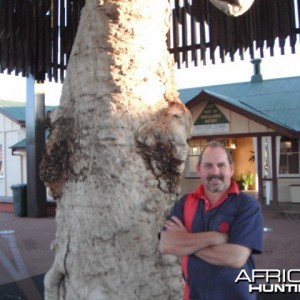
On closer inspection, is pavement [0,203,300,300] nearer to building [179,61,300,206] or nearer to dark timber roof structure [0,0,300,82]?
building [179,61,300,206]

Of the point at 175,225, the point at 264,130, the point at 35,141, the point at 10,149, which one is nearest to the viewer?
the point at 175,225

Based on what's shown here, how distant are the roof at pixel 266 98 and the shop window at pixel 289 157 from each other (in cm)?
102

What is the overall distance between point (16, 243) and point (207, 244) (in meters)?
8.37

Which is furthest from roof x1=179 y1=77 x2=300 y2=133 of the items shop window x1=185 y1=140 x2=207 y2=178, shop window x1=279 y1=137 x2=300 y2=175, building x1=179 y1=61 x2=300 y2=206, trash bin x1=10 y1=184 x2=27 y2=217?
trash bin x1=10 y1=184 x2=27 y2=217

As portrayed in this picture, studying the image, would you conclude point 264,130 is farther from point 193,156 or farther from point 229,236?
point 229,236

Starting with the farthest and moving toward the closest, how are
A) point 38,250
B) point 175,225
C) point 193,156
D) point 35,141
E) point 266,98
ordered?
point 193,156 < point 266,98 < point 35,141 < point 38,250 < point 175,225

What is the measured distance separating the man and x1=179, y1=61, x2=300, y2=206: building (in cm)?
1196

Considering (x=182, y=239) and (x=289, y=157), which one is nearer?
(x=182, y=239)

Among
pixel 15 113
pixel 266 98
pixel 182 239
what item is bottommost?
pixel 182 239

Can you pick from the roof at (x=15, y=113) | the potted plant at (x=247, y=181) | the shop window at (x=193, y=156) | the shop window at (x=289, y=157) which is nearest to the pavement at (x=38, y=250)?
the shop window at (x=289, y=157)

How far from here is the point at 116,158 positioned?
97.0 inches

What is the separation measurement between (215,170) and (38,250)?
7.23 metres

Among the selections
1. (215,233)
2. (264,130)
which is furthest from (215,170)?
(264,130)

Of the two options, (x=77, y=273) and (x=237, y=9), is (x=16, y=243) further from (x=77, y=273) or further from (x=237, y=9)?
(x=237, y=9)
